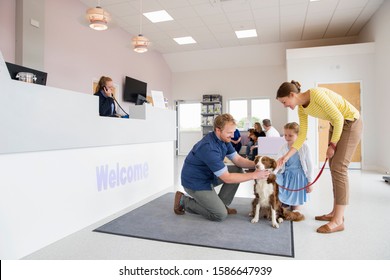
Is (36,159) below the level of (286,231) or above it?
above

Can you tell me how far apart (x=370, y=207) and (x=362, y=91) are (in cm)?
457

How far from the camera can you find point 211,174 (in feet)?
8.68

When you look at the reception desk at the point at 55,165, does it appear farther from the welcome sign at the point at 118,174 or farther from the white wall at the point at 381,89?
the white wall at the point at 381,89

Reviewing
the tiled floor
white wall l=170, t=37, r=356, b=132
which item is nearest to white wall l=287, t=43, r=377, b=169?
white wall l=170, t=37, r=356, b=132

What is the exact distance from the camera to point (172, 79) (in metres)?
10.4

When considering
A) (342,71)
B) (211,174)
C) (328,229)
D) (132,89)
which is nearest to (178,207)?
(211,174)

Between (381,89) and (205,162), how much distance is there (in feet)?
18.2

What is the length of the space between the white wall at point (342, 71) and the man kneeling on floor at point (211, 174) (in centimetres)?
488

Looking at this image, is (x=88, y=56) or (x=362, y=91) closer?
(x=88, y=56)

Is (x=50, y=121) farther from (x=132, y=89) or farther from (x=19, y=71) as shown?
(x=132, y=89)

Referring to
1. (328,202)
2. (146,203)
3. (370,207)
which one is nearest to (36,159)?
(146,203)

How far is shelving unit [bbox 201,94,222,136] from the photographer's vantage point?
961cm

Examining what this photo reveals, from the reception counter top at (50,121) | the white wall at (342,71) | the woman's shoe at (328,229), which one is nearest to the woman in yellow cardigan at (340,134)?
the woman's shoe at (328,229)

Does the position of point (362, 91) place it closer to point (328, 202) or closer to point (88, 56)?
point (328, 202)
